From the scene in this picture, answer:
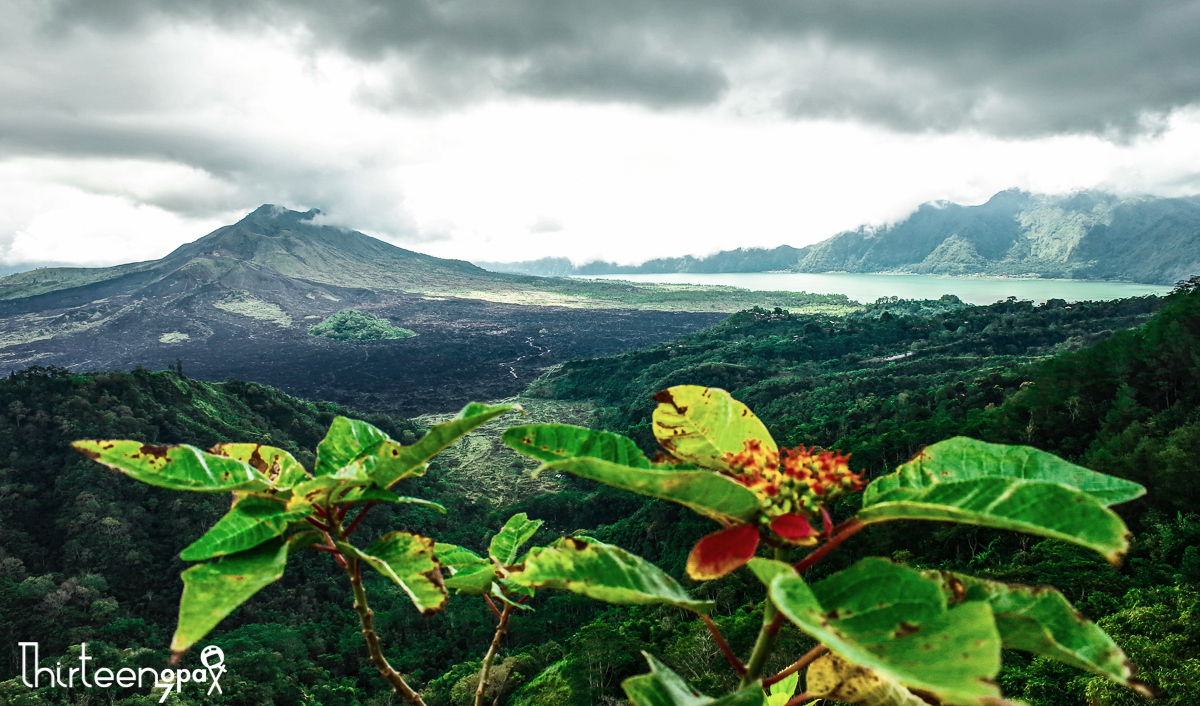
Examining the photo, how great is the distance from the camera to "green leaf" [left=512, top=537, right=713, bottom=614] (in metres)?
0.73

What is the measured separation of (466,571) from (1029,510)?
1105 millimetres

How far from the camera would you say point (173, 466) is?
37.1 inches

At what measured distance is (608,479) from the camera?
73cm

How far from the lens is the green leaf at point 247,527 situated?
33.3 inches

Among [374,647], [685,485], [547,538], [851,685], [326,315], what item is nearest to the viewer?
[685,485]

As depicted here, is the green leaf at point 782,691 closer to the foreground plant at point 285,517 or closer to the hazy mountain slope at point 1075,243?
the foreground plant at point 285,517

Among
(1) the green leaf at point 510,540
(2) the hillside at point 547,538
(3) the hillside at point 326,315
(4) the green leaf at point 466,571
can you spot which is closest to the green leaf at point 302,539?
(4) the green leaf at point 466,571

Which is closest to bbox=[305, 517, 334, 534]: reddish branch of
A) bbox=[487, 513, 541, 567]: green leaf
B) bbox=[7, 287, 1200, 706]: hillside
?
bbox=[487, 513, 541, 567]: green leaf

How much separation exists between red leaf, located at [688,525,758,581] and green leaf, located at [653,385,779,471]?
12 cm

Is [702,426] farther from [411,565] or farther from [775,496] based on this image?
[411,565]

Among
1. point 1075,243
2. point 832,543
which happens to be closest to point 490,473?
point 832,543

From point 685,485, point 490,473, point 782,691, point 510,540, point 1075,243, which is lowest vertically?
point 490,473

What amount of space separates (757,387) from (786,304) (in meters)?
67.0

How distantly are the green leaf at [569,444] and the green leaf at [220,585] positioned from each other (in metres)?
0.37
